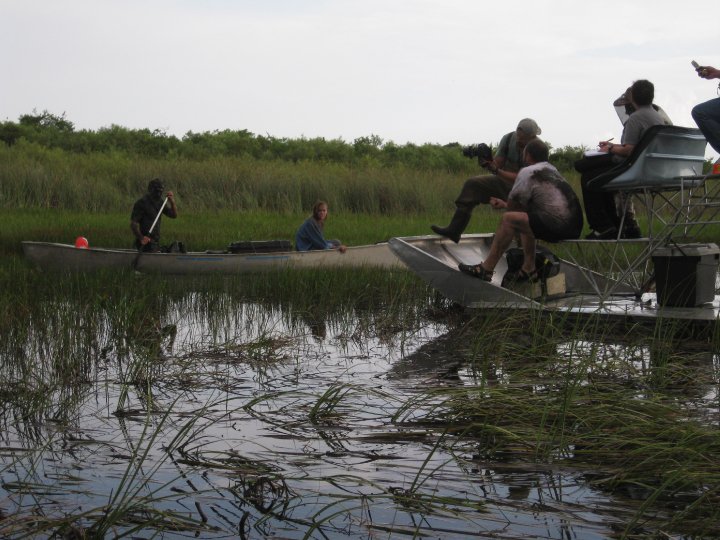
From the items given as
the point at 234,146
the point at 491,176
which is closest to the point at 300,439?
the point at 491,176

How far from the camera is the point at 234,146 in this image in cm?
3744

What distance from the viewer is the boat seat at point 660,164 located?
8.10 metres

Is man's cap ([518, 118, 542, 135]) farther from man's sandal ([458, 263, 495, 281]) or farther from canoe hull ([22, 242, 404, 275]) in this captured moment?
canoe hull ([22, 242, 404, 275])

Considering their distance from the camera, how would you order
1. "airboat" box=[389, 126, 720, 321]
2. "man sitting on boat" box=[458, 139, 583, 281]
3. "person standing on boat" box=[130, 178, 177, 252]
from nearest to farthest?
"airboat" box=[389, 126, 720, 321], "man sitting on boat" box=[458, 139, 583, 281], "person standing on boat" box=[130, 178, 177, 252]

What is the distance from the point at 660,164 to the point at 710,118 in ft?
2.33

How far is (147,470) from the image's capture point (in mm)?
4250

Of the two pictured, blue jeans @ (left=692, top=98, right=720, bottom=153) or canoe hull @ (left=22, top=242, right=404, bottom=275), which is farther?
canoe hull @ (left=22, top=242, right=404, bottom=275)

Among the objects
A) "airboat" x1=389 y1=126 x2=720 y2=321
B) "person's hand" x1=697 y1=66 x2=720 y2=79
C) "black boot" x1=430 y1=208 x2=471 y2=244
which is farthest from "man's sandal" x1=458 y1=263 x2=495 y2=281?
"person's hand" x1=697 y1=66 x2=720 y2=79

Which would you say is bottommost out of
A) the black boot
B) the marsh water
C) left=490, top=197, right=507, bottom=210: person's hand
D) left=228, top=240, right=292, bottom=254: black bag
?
the marsh water

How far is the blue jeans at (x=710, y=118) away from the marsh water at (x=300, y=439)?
1.46m

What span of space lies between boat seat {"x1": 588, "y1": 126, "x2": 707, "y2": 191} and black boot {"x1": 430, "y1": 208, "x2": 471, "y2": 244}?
5.98 feet

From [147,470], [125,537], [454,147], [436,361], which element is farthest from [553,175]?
[454,147]

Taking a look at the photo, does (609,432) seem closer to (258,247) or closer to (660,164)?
(660,164)

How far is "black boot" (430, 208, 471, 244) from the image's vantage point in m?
9.98
